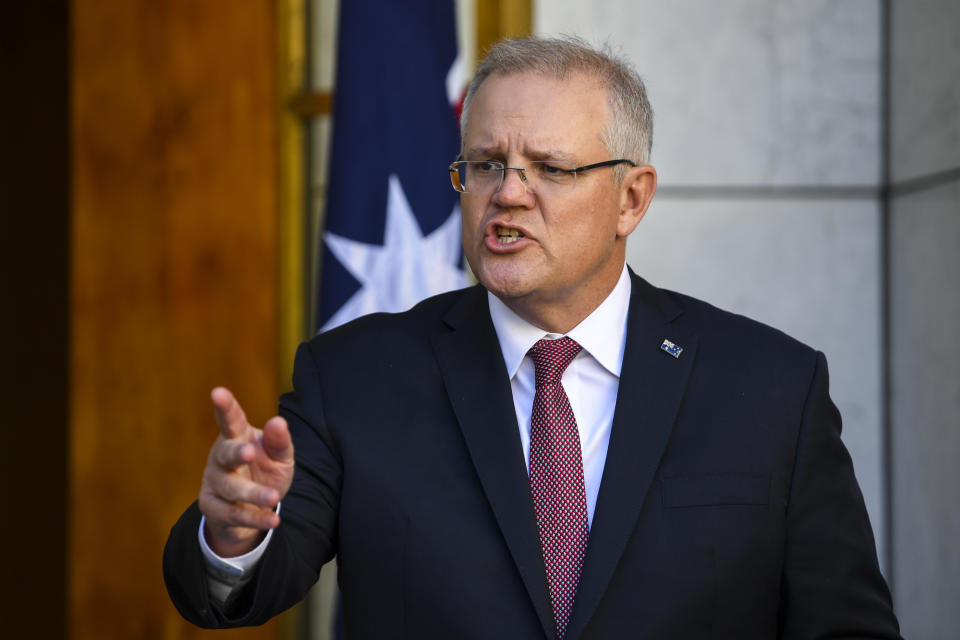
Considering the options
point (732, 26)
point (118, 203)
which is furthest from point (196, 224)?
point (732, 26)

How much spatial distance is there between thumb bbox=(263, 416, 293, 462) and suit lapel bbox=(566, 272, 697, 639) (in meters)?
0.55

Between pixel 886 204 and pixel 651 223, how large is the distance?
28.1 inches

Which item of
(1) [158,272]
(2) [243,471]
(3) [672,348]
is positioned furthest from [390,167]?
(2) [243,471]

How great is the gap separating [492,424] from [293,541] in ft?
1.29

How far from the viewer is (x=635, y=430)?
5.79ft

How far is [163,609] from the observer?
333 cm

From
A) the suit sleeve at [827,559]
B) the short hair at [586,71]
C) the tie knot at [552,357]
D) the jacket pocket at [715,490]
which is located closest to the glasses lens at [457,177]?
the short hair at [586,71]

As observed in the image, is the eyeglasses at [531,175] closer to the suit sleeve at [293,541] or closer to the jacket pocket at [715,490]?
the suit sleeve at [293,541]

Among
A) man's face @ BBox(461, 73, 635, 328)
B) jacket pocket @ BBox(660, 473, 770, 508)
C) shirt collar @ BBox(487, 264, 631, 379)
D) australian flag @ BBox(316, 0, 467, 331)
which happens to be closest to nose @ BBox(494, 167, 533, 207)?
man's face @ BBox(461, 73, 635, 328)

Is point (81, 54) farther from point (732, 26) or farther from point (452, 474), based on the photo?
point (452, 474)

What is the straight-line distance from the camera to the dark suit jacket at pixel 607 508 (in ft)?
5.47

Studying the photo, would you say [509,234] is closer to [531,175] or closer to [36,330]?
[531,175]

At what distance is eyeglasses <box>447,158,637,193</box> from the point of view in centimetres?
182

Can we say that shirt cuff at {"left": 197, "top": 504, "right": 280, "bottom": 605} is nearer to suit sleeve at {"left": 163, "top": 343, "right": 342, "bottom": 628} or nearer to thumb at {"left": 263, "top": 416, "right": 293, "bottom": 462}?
suit sleeve at {"left": 163, "top": 343, "right": 342, "bottom": 628}
